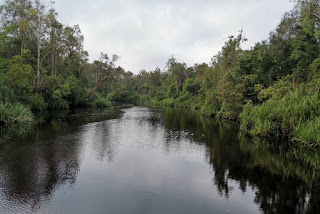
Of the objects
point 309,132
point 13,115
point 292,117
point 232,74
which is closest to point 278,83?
point 232,74

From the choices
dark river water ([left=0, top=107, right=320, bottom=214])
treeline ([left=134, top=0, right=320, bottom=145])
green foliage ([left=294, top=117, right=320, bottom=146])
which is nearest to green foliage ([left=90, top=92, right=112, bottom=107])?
treeline ([left=134, top=0, right=320, bottom=145])

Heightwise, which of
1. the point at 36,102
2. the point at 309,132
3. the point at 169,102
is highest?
the point at 169,102

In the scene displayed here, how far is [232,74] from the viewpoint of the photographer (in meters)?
31.2

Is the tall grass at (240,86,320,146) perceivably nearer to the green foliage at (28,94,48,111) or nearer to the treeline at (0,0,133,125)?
the treeline at (0,0,133,125)

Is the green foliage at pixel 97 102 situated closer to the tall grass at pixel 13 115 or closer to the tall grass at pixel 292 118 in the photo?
the tall grass at pixel 13 115

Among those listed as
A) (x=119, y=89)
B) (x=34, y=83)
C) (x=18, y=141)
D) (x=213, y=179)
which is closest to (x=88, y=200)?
(x=213, y=179)

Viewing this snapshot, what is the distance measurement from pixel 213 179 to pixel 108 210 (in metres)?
4.97

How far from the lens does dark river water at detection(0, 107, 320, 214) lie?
7777 millimetres

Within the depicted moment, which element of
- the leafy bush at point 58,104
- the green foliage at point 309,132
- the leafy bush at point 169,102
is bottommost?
the green foliage at point 309,132

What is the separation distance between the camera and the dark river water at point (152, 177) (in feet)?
25.5

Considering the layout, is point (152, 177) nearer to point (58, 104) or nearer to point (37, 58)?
point (58, 104)

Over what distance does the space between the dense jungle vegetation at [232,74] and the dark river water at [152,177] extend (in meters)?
2.96

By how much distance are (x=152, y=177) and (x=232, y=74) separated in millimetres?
24135

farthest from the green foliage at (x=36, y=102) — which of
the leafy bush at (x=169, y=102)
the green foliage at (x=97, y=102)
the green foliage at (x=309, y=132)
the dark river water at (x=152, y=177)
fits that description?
the leafy bush at (x=169, y=102)
